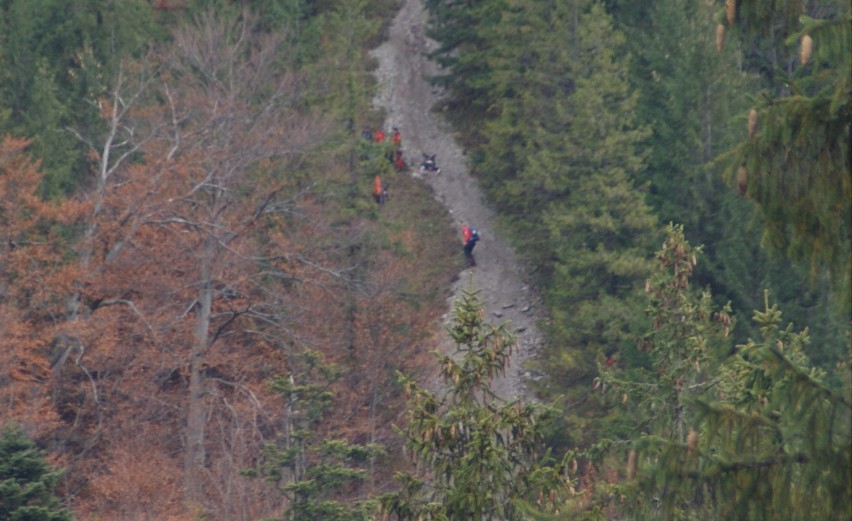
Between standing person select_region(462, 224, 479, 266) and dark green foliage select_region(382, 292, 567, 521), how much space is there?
2492cm

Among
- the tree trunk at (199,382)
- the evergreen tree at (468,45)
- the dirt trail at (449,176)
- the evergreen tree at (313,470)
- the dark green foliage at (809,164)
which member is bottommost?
the dirt trail at (449,176)

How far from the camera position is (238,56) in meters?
35.2

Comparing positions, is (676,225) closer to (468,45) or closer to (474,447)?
(474,447)

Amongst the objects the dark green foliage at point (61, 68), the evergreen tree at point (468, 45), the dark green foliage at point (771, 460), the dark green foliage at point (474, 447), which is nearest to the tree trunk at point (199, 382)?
the dark green foliage at point (61, 68)

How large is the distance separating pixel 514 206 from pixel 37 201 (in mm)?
14262

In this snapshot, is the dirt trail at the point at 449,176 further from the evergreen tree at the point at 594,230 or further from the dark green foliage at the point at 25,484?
the dark green foliage at the point at 25,484

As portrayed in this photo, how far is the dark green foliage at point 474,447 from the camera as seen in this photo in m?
9.45

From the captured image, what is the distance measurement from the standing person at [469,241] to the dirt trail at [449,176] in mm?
354

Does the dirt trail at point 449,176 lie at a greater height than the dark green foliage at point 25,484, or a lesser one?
lesser

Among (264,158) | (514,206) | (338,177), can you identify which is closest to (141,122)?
(264,158)

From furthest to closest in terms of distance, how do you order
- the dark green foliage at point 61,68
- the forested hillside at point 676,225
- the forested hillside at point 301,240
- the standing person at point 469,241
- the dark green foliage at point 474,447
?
the standing person at point 469,241
the dark green foliage at point 61,68
the forested hillside at point 301,240
the dark green foliage at point 474,447
the forested hillside at point 676,225

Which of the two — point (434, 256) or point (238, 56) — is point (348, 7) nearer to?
point (238, 56)

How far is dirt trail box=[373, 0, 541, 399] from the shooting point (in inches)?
1299

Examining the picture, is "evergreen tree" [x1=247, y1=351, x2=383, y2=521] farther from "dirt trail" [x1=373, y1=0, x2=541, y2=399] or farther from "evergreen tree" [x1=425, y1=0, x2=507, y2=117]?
"evergreen tree" [x1=425, y1=0, x2=507, y2=117]
